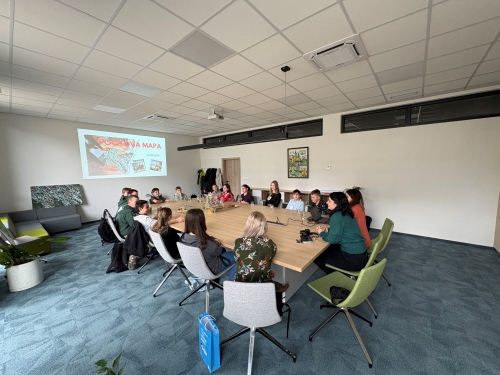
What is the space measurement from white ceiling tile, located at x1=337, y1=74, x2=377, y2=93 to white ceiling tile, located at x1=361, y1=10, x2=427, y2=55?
2.71ft

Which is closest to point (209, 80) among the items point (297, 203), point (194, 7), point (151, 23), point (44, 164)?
point (151, 23)

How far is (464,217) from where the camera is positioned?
13.1ft

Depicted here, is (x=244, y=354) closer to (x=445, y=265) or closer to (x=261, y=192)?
(x=445, y=265)

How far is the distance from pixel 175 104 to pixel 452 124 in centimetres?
567

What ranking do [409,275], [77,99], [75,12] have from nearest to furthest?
[75,12] < [409,275] < [77,99]

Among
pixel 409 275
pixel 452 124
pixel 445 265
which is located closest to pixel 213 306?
pixel 409 275

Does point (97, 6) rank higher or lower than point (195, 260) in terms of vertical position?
higher

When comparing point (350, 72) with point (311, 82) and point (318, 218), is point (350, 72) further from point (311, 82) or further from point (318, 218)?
point (318, 218)

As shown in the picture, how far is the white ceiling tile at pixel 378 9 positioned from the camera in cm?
173

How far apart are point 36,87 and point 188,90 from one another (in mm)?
2453

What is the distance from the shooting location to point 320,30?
2.07m

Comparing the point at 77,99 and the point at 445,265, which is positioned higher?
the point at 77,99

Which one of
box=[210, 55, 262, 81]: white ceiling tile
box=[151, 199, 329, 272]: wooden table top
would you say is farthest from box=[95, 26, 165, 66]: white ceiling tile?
box=[151, 199, 329, 272]: wooden table top

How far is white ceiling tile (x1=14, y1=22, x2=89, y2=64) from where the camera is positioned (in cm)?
201
